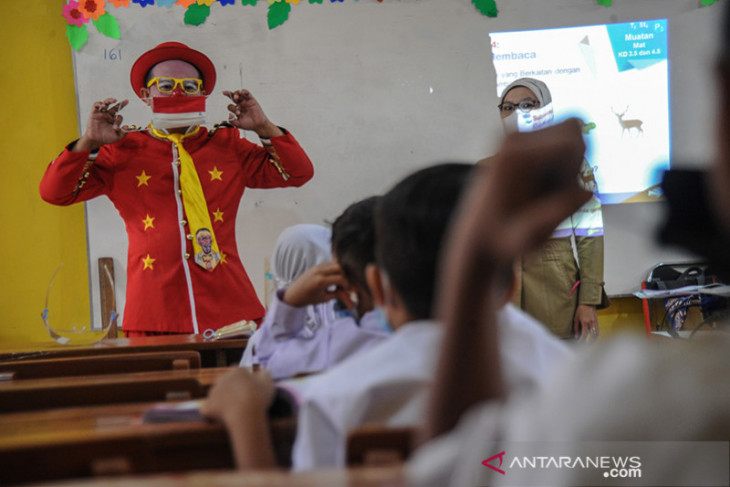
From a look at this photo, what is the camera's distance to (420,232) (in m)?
0.78

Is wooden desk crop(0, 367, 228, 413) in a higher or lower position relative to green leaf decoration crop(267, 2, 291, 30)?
lower

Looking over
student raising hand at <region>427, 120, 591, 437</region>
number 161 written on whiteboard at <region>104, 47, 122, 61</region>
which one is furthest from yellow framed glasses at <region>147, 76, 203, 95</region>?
student raising hand at <region>427, 120, 591, 437</region>

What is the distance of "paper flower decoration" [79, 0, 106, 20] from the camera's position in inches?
149

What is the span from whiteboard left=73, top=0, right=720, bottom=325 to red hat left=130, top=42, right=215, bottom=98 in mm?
939

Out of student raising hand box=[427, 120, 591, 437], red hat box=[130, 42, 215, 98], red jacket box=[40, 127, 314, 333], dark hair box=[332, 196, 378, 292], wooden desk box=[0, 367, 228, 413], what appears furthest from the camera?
red hat box=[130, 42, 215, 98]

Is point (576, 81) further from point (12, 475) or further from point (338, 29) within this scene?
point (12, 475)

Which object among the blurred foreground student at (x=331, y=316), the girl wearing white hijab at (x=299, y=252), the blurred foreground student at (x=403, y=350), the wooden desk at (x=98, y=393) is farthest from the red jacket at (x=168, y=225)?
the blurred foreground student at (x=403, y=350)

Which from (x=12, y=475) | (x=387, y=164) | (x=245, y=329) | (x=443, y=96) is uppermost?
(x=443, y=96)

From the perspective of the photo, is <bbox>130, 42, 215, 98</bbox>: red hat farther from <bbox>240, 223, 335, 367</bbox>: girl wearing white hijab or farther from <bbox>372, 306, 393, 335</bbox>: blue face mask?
<bbox>372, 306, 393, 335</bbox>: blue face mask

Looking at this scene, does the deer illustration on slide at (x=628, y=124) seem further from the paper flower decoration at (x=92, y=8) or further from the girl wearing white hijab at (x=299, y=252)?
the paper flower decoration at (x=92, y=8)

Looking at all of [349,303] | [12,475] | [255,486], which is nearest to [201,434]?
[12,475]

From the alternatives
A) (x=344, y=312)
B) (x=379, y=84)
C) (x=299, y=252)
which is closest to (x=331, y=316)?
(x=344, y=312)

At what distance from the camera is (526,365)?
2.42ft

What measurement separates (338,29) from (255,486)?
3701 mm
